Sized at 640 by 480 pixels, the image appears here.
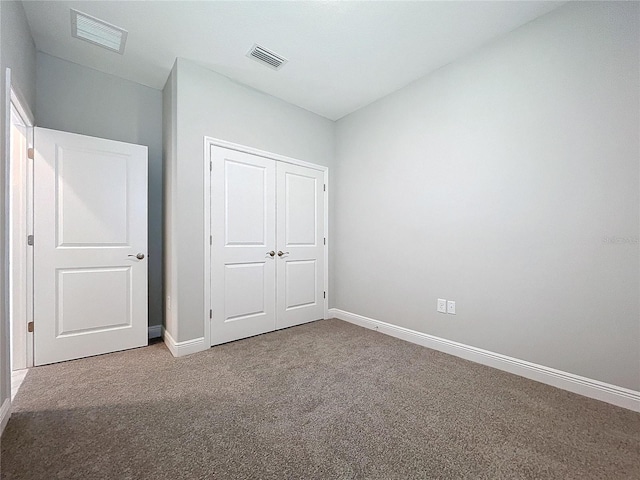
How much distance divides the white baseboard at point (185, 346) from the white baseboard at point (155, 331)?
1.35 feet

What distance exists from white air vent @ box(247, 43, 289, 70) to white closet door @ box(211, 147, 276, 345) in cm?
90

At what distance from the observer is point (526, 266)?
87.5 inches

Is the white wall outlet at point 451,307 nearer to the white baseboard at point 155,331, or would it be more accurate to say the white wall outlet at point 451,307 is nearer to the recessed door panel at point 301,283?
the recessed door panel at point 301,283

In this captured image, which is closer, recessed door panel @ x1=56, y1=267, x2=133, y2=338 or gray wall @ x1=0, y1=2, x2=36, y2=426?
gray wall @ x1=0, y1=2, x2=36, y2=426

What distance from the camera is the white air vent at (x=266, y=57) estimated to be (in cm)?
251

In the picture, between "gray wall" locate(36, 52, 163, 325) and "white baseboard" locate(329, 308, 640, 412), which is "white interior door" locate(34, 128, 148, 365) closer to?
"gray wall" locate(36, 52, 163, 325)

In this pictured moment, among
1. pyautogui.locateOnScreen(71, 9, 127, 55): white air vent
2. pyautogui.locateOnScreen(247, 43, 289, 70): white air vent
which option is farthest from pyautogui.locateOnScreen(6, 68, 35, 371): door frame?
pyautogui.locateOnScreen(247, 43, 289, 70): white air vent

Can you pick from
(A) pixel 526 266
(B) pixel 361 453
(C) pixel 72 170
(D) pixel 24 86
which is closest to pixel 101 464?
(B) pixel 361 453

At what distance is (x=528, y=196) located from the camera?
2.21 m

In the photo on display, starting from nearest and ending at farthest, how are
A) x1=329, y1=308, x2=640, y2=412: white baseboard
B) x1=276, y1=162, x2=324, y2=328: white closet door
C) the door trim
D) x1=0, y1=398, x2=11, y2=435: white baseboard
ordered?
x1=0, y1=398, x2=11, y2=435: white baseboard
x1=329, y1=308, x2=640, y2=412: white baseboard
the door trim
x1=276, y1=162, x2=324, y2=328: white closet door

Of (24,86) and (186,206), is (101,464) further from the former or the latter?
(24,86)

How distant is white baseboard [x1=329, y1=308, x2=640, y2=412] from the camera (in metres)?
1.81

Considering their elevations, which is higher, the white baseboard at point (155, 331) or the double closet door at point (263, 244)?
the double closet door at point (263, 244)

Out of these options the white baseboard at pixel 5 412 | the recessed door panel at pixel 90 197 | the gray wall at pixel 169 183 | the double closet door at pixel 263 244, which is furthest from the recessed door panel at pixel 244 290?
the white baseboard at pixel 5 412
